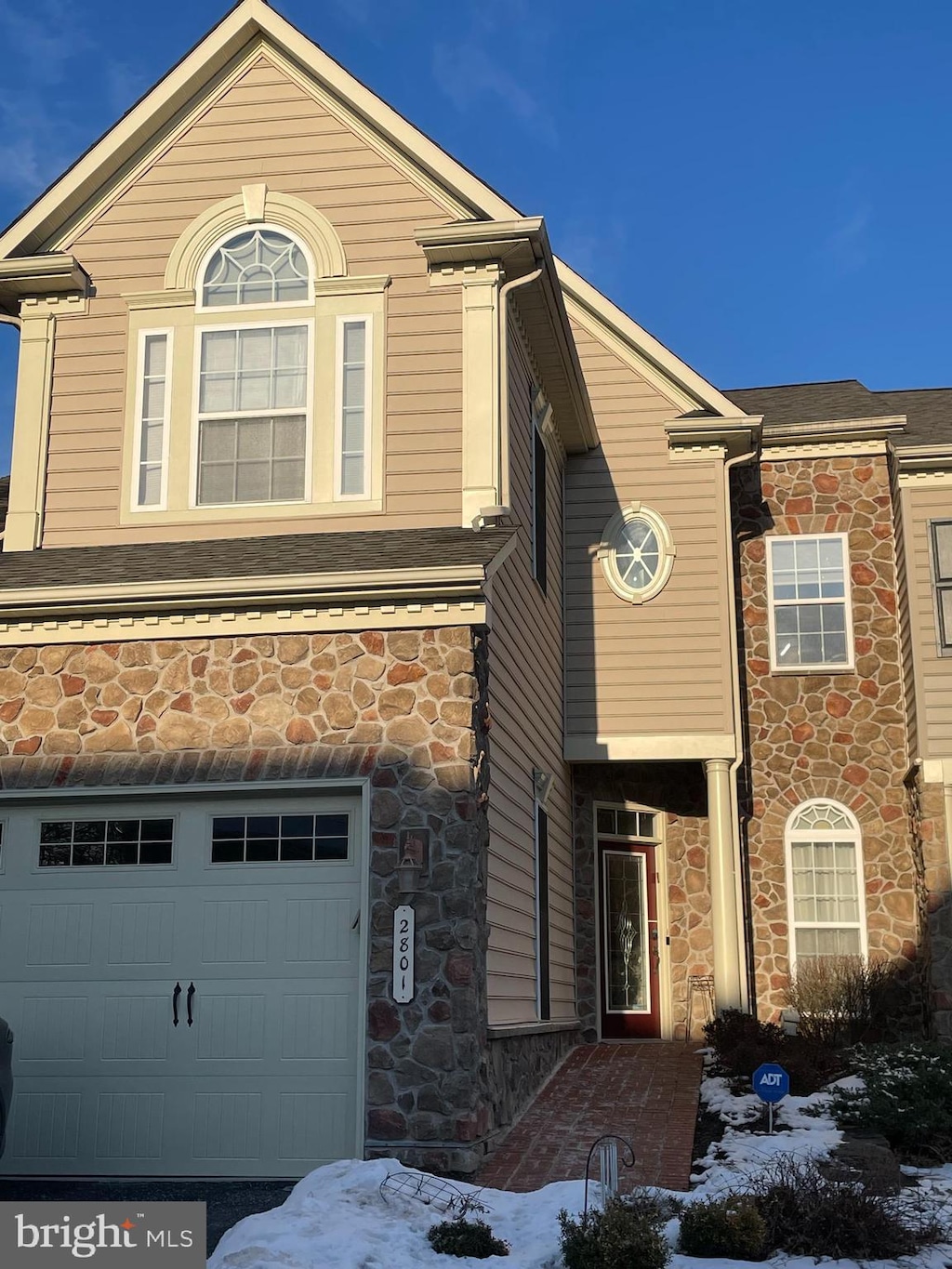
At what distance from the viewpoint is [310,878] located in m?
9.64

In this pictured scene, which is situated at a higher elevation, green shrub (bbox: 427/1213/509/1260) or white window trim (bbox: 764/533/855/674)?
white window trim (bbox: 764/533/855/674)

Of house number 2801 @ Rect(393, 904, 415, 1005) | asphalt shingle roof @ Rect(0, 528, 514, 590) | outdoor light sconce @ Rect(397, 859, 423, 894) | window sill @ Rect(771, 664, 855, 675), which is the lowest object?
house number 2801 @ Rect(393, 904, 415, 1005)

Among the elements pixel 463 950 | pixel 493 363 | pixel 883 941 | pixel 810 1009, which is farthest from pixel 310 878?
pixel 883 941

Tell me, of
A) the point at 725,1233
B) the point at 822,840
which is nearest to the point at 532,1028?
the point at 725,1233

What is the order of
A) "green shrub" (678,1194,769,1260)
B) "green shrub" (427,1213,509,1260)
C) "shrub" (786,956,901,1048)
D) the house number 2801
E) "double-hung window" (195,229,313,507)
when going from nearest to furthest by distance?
"green shrub" (678,1194,769,1260), "green shrub" (427,1213,509,1260), the house number 2801, "double-hung window" (195,229,313,507), "shrub" (786,956,901,1048)

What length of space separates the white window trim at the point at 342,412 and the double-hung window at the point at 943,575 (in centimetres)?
662

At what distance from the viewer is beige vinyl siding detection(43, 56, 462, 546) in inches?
435

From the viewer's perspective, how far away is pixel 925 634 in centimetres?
1442

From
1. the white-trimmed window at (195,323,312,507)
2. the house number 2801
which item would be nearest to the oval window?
the white-trimmed window at (195,323,312,507)

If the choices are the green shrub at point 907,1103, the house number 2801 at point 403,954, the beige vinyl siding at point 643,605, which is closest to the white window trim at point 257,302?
the beige vinyl siding at point 643,605

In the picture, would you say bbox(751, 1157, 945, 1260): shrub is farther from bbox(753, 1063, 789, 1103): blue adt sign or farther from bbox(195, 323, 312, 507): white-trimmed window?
A: bbox(195, 323, 312, 507): white-trimmed window

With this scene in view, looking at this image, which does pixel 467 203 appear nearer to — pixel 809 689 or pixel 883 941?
pixel 809 689

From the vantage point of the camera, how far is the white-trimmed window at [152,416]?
449 inches

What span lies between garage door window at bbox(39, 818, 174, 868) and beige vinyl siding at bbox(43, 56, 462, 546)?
8.02ft
